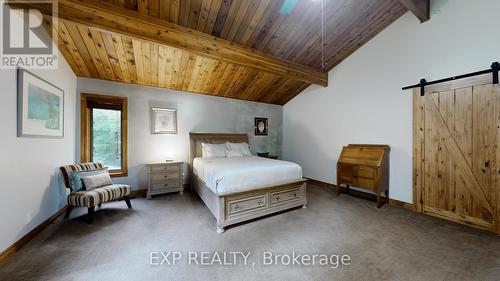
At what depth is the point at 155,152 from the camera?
4.22m

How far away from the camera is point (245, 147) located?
15.6 ft

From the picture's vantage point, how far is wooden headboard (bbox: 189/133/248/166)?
447 centimetres

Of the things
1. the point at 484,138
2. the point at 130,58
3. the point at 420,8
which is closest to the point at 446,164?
the point at 484,138

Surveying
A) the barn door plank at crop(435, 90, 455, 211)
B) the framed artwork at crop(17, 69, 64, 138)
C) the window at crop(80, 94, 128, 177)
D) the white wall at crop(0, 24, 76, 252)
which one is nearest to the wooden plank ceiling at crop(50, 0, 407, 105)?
the window at crop(80, 94, 128, 177)

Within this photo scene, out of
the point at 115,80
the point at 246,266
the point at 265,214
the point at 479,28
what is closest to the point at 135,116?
the point at 115,80

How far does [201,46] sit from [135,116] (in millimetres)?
2216

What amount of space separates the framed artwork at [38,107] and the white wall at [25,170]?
0.06m

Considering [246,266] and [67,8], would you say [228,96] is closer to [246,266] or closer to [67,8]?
[67,8]

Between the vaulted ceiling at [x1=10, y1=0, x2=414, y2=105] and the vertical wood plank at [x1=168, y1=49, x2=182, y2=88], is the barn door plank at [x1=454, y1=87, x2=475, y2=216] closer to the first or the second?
the vaulted ceiling at [x1=10, y1=0, x2=414, y2=105]

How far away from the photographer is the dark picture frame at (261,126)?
18.6ft

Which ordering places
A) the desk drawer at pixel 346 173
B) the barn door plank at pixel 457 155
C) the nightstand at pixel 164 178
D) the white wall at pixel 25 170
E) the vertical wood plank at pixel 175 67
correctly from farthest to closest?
1. the nightstand at pixel 164 178
2. the desk drawer at pixel 346 173
3. the vertical wood plank at pixel 175 67
4. the barn door plank at pixel 457 155
5. the white wall at pixel 25 170

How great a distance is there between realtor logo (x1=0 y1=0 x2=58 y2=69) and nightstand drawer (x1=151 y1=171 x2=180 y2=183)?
234 centimetres

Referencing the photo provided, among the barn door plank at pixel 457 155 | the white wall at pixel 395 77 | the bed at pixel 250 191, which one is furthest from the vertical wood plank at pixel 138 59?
the barn door plank at pixel 457 155

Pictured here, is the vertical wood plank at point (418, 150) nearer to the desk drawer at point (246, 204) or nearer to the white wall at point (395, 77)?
the white wall at point (395, 77)
